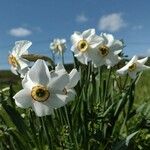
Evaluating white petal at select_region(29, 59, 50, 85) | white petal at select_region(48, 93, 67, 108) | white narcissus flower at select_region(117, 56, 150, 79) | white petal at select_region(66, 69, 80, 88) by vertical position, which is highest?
white petal at select_region(29, 59, 50, 85)

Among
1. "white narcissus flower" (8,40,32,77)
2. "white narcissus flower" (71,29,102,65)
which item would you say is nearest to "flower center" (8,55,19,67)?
"white narcissus flower" (8,40,32,77)

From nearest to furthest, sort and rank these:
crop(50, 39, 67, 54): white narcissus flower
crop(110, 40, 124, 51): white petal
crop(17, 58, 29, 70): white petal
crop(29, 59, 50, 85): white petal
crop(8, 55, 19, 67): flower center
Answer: crop(29, 59, 50, 85): white petal → crop(17, 58, 29, 70): white petal → crop(8, 55, 19, 67): flower center → crop(110, 40, 124, 51): white petal → crop(50, 39, 67, 54): white narcissus flower

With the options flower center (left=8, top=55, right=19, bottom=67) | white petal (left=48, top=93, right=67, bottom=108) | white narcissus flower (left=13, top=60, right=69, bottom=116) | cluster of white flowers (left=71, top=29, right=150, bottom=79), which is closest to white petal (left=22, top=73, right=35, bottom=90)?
white narcissus flower (left=13, top=60, right=69, bottom=116)

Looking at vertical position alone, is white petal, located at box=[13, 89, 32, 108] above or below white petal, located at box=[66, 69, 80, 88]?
below

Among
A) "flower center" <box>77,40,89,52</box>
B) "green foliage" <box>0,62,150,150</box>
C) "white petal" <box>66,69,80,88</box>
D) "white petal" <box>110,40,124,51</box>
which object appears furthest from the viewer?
"white petal" <box>110,40,124,51</box>

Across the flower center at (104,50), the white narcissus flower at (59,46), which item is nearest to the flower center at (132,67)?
the flower center at (104,50)

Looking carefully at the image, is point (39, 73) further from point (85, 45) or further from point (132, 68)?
point (132, 68)

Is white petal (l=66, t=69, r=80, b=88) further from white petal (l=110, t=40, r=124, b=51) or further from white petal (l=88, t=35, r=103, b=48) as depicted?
white petal (l=110, t=40, r=124, b=51)

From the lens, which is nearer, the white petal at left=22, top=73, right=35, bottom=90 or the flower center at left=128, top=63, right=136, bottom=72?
the white petal at left=22, top=73, right=35, bottom=90
